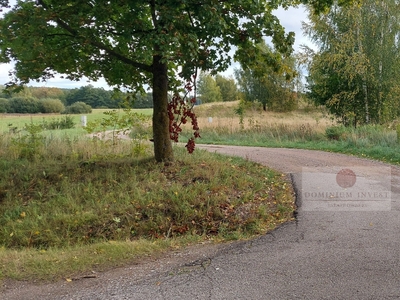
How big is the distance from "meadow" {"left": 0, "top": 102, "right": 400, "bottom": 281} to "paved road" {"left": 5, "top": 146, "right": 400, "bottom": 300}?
0.45 metres

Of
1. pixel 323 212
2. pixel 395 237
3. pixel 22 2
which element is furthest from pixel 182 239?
pixel 22 2

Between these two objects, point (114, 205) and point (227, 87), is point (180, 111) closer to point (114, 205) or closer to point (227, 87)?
point (114, 205)

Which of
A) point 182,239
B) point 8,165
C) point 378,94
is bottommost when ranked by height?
point 182,239

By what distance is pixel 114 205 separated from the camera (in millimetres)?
6430

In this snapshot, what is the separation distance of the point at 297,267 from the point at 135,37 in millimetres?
5132

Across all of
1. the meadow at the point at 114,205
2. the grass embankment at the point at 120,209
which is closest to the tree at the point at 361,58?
the meadow at the point at 114,205

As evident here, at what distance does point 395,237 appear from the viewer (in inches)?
186

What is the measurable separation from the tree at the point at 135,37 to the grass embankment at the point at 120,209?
1.28 meters

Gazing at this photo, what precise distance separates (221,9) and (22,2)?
3606 millimetres

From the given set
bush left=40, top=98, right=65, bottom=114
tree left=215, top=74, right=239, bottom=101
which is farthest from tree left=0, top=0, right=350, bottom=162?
tree left=215, top=74, right=239, bottom=101

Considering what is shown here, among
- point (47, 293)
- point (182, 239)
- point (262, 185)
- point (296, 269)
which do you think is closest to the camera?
point (47, 293)

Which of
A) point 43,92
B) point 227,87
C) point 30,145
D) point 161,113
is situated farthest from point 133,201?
point 227,87

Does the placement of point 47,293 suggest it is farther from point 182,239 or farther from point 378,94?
point 378,94

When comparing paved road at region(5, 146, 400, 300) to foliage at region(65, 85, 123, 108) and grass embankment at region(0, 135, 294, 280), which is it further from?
foliage at region(65, 85, 123, 108)
